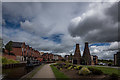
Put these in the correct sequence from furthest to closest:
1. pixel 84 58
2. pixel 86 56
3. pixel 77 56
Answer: pixel 77 56 < pixel 84 58 < pixel 86 56

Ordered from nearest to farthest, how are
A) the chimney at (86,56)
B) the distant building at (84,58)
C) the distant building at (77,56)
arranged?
the chimney at (86,56)
the distant building at (84,58)
the distant building at (77,56)

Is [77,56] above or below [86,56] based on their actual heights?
below

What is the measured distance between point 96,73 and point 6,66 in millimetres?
18007

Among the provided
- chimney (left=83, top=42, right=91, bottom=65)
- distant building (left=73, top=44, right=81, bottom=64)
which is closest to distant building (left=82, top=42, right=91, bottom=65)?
chimney (left=83, top=42, right=91, bottom=65)

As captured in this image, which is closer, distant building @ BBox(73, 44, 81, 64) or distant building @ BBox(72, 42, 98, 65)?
distant building @ BBox(72, 42, 98, 65)

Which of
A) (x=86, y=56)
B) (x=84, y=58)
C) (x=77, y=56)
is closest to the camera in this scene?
(x=86, y=56)

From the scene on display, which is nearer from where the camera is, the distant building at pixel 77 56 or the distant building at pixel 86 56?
the distant building at pixel 86 56

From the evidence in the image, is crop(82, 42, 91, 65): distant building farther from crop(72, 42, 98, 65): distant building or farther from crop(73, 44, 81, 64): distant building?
crop(73, 44, 81, 64): distant building

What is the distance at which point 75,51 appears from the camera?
4309 cm

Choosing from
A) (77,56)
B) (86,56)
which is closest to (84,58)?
(86,56)

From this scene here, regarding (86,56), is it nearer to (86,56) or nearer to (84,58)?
(86,56)

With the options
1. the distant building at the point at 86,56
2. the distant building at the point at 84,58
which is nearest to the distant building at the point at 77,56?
the distant building at the point at 84,58

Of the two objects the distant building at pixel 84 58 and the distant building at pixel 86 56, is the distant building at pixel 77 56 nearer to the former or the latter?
the distant building at pixel 84 58

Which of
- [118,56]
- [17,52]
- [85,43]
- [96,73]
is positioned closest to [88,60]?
[85,43]
